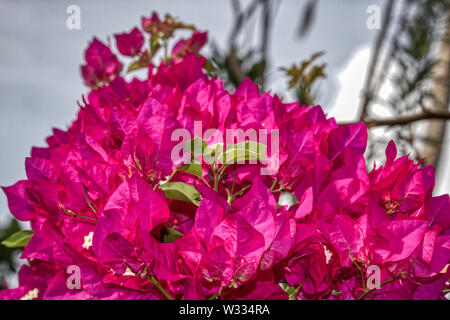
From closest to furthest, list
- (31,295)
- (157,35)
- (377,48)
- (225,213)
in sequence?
(225,213)
(31,295)
(157,35)
(377,48)

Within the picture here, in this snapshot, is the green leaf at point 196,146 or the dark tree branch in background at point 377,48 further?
the dark tree branch in background at point 377,48

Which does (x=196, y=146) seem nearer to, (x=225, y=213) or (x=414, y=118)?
(x=225, y=213)

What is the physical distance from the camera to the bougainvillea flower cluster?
0.95 ft

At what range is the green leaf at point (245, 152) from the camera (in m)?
0.31

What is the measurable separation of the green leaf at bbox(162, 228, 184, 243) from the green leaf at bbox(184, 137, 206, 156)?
0.08m

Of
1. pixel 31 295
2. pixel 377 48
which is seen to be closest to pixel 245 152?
pixel 31 295

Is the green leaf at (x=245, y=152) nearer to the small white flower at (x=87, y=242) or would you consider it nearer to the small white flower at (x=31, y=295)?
the small white flower at (x=87, y=242)

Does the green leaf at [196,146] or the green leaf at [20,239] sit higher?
the green leaf at [196,146]

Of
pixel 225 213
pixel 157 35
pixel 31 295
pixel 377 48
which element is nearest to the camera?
pixel 225 213

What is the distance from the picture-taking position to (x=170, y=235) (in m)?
0.36

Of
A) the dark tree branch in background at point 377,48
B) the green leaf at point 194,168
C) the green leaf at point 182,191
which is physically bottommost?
the green leaf at point 182,191

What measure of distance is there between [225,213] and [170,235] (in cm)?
8

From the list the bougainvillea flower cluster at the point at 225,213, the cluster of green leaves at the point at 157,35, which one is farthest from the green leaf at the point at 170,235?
the cluster of green leaves at the point at 157,35

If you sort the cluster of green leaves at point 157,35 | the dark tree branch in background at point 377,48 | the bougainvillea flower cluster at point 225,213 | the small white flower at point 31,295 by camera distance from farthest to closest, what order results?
the dark tree branch in background at point 377,48
the cluster of green leaves at point 157,35
the small white flower at point 31,295
the bougainvillea flower cluster at point 225,213
